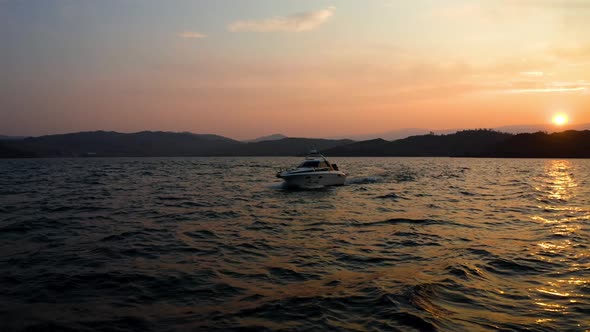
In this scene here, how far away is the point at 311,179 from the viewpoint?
37719mm

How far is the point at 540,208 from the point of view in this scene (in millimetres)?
25125

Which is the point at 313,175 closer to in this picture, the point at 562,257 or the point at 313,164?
the point at 313,164

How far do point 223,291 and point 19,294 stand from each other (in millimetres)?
4472

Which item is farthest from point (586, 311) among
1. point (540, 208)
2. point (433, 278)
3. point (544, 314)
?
point (540, 208)

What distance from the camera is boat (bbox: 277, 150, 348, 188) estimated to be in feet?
121

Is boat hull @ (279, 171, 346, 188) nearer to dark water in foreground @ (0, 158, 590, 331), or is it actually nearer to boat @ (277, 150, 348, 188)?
boat @ (277, 150, 348, 188)

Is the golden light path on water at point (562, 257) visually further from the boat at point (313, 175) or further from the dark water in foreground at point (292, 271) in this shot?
the boat at point (313, 175)

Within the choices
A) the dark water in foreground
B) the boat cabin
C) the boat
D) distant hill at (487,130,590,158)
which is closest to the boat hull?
the boat

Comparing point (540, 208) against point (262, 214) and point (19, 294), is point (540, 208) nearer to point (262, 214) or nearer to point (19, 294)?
point (262, 214)

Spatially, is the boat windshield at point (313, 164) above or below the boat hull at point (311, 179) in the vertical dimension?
above

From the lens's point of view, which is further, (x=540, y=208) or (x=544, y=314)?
(x=540, y=208)

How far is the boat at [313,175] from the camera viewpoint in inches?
1452

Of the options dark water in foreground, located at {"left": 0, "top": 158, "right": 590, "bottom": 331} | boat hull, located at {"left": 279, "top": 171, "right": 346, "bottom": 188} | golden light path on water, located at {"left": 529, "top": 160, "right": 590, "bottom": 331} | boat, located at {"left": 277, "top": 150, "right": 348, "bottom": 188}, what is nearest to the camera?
dark water in foreground, located at {"left": 0, "top": 158, "right": 590, "bottom": 331}

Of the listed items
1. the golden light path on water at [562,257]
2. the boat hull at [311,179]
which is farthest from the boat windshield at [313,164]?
the golden light path on water at [562,257]
